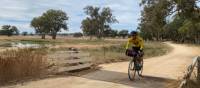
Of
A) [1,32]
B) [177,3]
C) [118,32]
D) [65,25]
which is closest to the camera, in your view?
[177,3]

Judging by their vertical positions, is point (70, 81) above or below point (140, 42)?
below

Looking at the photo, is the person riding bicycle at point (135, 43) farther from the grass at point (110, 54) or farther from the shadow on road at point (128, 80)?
the grass at point (110, 54)

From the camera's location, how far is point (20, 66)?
50.1ft

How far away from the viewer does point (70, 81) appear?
584 inches

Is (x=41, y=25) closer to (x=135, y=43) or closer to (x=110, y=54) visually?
(x=110, y=54)

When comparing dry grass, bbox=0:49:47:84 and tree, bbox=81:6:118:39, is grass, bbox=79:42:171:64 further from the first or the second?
tree, bbox=81:6:118:39

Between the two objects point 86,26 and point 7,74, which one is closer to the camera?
point 7,74

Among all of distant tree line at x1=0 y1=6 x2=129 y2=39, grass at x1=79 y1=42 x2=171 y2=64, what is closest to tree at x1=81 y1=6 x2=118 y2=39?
distant tree line at x1=0 y1=6 x2=129 y2=39

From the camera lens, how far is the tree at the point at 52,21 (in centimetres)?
14675

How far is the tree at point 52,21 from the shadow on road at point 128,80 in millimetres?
129764

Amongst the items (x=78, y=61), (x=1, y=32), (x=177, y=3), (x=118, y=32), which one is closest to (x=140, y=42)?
(x=78, y=61)

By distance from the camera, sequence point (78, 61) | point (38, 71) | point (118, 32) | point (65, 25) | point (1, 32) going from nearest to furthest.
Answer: point (38, 71) < point (78, 61) < point (65, 25) < point (1, 32) < point (118, 32)

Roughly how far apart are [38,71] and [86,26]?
444 ft

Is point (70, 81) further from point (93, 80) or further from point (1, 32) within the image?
point (1, 32)
